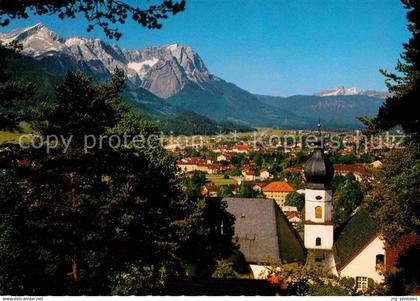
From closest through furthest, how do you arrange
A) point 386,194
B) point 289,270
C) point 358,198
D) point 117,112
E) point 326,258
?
point 117,112 → point 289,270 → point 326,258 → point 386,194 → point 358,198

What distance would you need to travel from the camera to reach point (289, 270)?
18953 millimetres

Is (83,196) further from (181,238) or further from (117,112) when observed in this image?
(181,238)

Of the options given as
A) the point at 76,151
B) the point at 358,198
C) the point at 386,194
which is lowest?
the point at 358,198

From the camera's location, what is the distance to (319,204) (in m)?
26.8

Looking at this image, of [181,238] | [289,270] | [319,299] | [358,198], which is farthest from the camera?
[358,198]

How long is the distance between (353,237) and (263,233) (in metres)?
4.90

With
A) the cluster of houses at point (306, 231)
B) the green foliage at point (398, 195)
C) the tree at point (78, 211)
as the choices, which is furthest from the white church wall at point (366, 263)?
the tree at point (78, 211)

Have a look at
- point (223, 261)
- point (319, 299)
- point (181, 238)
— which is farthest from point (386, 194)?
point (319, 299)

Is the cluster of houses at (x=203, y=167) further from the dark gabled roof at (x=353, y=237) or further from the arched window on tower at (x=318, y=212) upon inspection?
the arched window on tower at (x=318, y=212)

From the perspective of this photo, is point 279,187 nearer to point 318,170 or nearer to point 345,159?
point 345,159

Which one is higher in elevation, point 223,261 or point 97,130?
point 97,130

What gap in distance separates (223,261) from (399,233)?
8257mm

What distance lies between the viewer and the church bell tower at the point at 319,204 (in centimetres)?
2666

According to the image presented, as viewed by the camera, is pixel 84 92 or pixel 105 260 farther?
pixel 84 92
